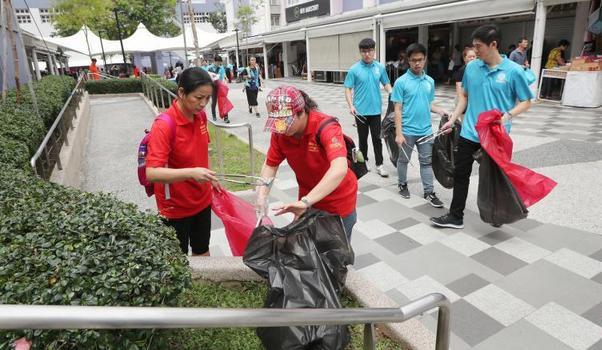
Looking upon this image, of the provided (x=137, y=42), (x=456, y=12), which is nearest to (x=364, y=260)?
(x=456, y=12)

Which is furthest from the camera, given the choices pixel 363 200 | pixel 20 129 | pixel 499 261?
pixel 363 200

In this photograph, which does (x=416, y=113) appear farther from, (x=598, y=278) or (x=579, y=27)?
(x=579, y=27)

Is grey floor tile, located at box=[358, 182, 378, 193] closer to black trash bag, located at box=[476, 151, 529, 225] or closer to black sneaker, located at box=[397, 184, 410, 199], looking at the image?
black sneaker, located at box=[397, 184, 410, 199]

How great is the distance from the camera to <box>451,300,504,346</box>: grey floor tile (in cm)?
243

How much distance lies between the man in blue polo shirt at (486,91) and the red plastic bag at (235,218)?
6.56 feet

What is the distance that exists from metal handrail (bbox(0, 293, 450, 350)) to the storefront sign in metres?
23.2

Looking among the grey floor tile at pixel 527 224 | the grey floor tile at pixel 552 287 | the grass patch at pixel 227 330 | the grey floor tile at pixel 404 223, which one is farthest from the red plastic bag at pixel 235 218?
the grey floor tile at pixel 527 224

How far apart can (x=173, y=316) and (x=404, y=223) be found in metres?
3.31

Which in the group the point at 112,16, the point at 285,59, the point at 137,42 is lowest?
the point at 285,59

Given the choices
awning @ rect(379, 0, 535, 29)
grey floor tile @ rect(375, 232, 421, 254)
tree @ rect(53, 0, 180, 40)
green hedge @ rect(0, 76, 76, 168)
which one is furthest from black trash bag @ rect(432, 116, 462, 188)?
tree @ rect(53, 0, 180, 40)

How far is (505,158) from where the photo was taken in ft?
10.7

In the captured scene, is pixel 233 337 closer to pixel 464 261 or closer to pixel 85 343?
pixel 85 343

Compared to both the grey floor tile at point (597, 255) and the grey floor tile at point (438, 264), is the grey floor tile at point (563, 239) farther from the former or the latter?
the grey floor tile at point (438, 264)

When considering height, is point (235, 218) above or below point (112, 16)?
below
